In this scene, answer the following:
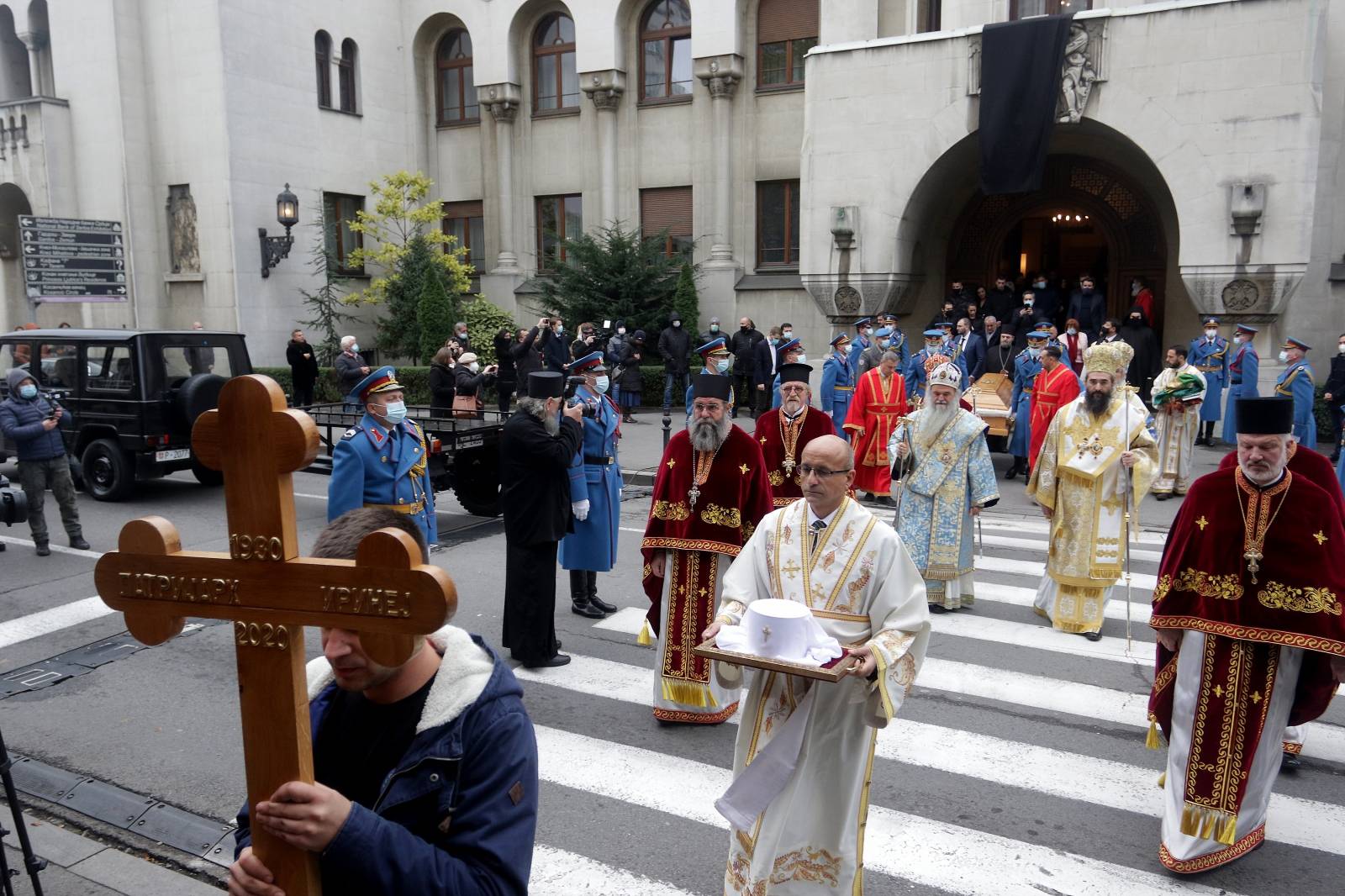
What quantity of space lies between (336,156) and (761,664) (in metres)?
26.1

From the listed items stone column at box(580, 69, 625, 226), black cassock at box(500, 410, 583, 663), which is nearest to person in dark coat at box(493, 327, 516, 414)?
stone column at box(580, 69, 625, 226)

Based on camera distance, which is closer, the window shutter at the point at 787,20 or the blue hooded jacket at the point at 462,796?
the blue hooded jacket at the point at 462,796

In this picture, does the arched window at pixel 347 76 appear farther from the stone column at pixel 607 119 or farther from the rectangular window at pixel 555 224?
the stone column at pixel 607 119

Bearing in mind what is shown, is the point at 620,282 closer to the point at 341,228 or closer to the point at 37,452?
the point at 341,228

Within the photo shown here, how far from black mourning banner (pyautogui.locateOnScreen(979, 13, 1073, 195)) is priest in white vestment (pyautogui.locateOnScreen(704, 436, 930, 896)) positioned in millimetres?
15795

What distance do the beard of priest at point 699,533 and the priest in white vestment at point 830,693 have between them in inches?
88.9

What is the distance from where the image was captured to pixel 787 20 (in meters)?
23.9

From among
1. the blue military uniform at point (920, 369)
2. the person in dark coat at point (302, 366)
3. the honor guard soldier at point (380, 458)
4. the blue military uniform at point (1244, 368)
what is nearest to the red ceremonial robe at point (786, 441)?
the honor guard soldier at point (380, 458)

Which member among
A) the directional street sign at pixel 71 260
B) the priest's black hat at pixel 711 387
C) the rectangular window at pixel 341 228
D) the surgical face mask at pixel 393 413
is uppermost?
the rectangular window at pixel 341 228

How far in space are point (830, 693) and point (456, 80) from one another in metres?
28.0

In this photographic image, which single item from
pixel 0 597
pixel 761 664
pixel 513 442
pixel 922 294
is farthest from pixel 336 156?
pixel 761 664

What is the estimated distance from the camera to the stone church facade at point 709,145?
1698cm

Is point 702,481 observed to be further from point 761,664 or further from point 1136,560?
point 1136,560

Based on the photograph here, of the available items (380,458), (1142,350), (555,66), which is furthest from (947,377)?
(555,66)
